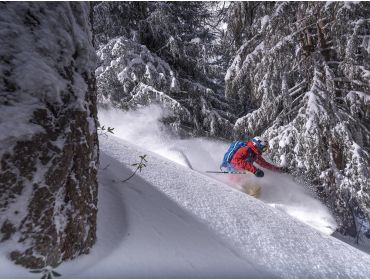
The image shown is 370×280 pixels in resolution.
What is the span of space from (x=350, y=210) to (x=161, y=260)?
6892mm

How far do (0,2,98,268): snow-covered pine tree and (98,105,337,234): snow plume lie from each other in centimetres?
361

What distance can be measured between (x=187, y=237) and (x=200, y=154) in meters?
6.98

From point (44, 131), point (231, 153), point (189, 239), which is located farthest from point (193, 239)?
point (231, 153)

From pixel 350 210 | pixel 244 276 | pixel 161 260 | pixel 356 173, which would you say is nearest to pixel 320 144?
pixel 356 173

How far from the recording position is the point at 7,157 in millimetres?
1717

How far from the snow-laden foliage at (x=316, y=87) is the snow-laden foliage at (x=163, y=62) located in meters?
3.33

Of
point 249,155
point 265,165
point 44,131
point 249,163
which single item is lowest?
point 265,165

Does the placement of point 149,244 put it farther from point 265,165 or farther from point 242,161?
point 265,165

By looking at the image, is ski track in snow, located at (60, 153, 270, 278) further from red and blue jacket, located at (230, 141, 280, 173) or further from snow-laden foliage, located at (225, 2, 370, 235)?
snow-laden foliage, located at (225, 2, 370, 235)

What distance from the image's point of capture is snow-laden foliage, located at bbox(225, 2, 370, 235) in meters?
6.90

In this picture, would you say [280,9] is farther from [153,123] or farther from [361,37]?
[153,123]

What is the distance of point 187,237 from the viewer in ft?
8.86

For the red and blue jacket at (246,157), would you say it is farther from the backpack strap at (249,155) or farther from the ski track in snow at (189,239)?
the ski track in snow at (189,239)

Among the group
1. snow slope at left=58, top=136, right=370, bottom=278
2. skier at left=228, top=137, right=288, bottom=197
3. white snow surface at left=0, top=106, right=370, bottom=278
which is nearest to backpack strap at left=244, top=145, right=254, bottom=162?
skier at left=228, top=137, right=288, bottom=197
